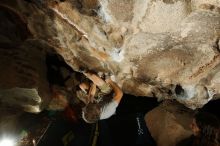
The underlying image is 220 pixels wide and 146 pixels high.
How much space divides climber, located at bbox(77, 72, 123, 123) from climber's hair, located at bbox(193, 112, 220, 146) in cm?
164

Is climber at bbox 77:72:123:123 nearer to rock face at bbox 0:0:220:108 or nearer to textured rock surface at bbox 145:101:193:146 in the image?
rock face at bbox 0:0:220:108

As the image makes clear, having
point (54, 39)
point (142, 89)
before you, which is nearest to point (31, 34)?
point (54, 39)

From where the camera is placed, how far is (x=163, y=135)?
189 inches

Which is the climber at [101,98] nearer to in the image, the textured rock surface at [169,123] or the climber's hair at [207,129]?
the textured rock surface at [169,123]

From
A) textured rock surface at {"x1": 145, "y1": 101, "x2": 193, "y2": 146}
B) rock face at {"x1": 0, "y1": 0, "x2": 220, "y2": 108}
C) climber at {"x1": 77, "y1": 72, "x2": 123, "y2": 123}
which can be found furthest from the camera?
textured rock surface at {"x1": 145, "y1": 101, "x2": 193, "y2": 146}

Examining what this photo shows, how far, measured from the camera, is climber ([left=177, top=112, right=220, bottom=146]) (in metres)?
4.34

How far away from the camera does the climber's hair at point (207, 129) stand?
432 centimetres

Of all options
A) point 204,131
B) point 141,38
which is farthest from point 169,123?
point 141,38

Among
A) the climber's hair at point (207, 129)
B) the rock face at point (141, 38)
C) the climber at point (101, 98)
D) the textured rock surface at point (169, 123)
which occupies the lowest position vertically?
the climber's hair at point (207, 129)

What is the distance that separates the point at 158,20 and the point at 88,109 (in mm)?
2346

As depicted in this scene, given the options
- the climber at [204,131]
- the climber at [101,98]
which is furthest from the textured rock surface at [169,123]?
the climber at [101,98]

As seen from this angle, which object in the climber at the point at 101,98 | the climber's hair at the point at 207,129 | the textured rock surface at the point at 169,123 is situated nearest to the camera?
the climber at the point at 101,98

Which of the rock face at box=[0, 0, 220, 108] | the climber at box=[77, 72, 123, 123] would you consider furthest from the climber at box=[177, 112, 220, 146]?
the climber at box=[77, 72, 123, 123]

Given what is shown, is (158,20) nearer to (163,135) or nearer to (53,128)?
(163,135)
